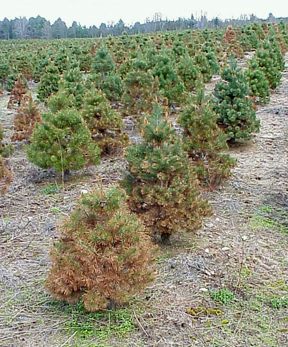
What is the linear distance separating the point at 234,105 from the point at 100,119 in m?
3.16

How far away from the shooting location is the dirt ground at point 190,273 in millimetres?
4109

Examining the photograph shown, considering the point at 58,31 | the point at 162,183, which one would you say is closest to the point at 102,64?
the point at 162,183

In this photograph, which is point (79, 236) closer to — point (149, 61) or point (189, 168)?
point (189, 168)

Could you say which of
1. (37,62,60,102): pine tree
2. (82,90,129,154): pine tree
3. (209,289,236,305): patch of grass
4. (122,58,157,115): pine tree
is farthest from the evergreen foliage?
(37,62,60,102): pine tree

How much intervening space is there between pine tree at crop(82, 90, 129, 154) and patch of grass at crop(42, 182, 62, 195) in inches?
63.6

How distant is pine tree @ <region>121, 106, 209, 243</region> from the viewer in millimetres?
5327

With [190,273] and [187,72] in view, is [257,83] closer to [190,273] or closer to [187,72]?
[187,72]

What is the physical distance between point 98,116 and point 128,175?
12.4 ft

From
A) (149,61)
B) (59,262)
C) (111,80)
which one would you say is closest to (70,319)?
(59,262)

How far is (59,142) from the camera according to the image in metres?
7.86

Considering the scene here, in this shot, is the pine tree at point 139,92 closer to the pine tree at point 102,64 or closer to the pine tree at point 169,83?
the pine tree at point 169,83

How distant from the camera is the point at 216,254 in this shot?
18.5ft

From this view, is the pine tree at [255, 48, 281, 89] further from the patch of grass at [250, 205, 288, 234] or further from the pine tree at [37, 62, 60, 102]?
the patch of grass at [250, 205, 288, 234]

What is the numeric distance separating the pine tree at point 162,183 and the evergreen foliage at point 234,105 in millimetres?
4710
